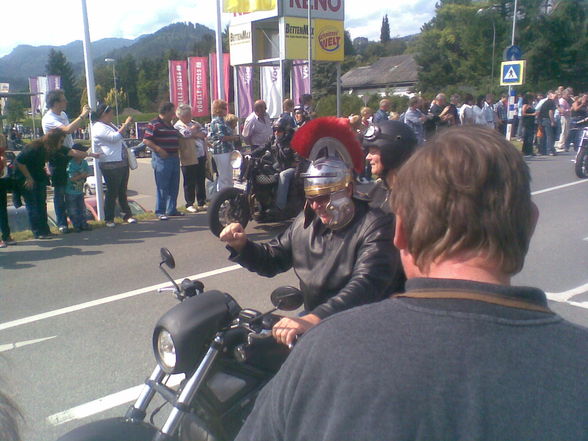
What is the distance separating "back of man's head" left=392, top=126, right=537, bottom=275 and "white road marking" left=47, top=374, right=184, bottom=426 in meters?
2.58

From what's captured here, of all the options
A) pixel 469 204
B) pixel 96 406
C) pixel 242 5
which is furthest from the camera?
pixel 242 5

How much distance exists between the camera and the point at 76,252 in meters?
7.64

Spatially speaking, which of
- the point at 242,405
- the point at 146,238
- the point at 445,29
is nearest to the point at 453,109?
the point at 146,238

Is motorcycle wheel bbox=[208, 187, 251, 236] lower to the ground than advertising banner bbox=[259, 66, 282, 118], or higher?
lower

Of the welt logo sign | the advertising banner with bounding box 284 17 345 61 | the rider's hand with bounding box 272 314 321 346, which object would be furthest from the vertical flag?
the rider's hand with bounding box 272 314 321 346

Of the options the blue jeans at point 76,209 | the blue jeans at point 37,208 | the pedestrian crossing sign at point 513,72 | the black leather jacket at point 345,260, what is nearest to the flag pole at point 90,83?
the blue jeans at point 76,209

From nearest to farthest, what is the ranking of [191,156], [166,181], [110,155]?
[110,155], [166,181], [191,156]

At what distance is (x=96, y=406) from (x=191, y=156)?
6.97 metres


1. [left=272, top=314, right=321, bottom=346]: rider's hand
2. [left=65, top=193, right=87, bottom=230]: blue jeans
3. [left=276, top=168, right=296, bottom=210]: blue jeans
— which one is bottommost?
[left=65, top=193, right=87, bottom=230]: blue jeans

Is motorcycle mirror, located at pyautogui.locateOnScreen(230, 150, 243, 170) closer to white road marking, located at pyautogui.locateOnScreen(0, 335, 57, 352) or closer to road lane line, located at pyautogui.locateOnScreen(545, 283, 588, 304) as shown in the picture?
white road marking, located at pyautogui.locateOnScreen(0, 335, 57, 352)

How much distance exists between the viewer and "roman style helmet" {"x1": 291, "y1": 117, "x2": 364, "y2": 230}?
260 cm

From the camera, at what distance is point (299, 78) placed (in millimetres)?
20484

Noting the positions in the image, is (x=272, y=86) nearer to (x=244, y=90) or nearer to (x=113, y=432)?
(x=244, y=90)

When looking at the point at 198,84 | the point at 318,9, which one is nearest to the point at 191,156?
the point at 318,9
